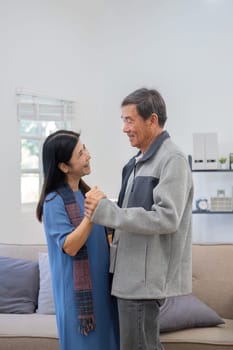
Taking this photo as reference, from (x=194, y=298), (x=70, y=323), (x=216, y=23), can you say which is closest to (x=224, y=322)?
(x=194, y=298)

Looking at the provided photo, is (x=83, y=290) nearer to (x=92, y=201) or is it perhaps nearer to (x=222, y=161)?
(x=92, y=201)

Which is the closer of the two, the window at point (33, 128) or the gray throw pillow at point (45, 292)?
the gray throw pillow at point (45, 292)

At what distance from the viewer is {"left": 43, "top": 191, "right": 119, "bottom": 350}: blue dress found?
1724 millimetres

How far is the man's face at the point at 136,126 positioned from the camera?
170 centimetres

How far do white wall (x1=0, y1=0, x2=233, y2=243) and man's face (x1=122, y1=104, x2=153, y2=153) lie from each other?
8.70ft

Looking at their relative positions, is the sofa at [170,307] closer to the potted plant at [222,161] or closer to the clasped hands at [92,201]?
the clasped hands at [92,201]

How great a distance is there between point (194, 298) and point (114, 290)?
129cm

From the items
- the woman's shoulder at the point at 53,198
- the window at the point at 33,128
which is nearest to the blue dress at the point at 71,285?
the woman's shoulder at the point at 53,198

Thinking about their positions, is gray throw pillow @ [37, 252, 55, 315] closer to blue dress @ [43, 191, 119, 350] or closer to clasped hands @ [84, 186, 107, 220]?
blue dress @ [43, 191, 119, 350]

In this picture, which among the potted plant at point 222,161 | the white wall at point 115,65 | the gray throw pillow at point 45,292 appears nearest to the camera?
the gray throw pillow at point 45,292

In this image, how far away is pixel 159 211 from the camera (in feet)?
5.06

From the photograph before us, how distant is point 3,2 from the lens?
13.7 ft

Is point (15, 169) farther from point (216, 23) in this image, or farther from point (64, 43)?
point (216, 23)

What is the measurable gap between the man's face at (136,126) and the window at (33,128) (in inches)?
107
